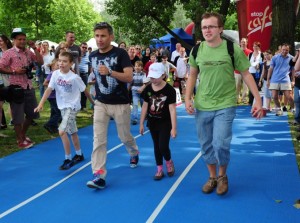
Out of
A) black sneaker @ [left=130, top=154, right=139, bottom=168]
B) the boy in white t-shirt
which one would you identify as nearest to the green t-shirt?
black sneaker @ [left=130, top=154, right=139, bottom=168]

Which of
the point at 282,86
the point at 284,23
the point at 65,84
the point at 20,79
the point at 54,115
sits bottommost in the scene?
the point at 54,115

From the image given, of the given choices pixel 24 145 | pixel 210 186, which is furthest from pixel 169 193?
pixel 24 145

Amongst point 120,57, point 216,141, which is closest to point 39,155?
point 120,57

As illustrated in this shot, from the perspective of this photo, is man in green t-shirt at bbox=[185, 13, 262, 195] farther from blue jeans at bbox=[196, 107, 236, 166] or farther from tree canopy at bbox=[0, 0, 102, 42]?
tree canopy at bbox=[0, 0, 102, 42]

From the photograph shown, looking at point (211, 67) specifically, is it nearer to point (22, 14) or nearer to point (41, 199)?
point (41, 199)

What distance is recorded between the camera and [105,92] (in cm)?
520

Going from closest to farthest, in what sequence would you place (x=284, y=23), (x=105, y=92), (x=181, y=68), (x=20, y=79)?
1. (x=105, y=92)
2. (x=20, y=79)
3. (x=284, y=23)
4. (x=181, y=68)

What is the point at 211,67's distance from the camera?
177 inches

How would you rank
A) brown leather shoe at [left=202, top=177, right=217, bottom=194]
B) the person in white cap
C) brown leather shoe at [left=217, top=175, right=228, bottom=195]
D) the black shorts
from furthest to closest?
1. the black shorts
2. the person in white cap
3. brown leather shoe at [left=202, top=177, right=217, bottom=194]
4. brown leather shoe at [left=217, top=175, right=228, bottom=195]

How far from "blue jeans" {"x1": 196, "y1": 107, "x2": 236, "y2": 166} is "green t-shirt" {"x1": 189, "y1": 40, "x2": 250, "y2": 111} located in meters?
0.08

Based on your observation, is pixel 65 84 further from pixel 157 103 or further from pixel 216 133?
pixel 216 133

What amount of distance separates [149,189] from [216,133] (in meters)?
1.20

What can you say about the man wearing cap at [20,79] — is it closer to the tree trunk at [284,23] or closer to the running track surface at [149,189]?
the running track surface at [149,189]

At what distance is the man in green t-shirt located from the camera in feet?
14.5
